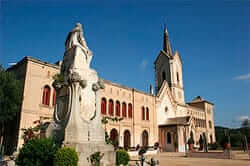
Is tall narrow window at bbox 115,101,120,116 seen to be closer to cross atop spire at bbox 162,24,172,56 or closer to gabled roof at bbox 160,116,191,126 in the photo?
gabled roof at bbox 160,116,191,126

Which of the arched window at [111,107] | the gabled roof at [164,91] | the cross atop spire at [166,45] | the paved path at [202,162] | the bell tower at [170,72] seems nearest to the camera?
the paved path at [202,162]

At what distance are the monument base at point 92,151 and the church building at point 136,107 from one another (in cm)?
1381

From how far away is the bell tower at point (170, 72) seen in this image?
2015 inches

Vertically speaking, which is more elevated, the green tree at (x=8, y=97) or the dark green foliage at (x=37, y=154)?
the green tree at (x=8, y=97)

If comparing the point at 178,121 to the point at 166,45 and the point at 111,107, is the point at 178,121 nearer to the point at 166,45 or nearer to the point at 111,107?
the point at 111,107

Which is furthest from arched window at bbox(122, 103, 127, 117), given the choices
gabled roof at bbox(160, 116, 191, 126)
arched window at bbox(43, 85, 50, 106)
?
arched window at bbox(43, 85, 50, 106)

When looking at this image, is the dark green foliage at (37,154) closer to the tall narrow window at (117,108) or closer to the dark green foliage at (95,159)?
the dark green foliage at (95,159)

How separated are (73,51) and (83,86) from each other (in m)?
1.92

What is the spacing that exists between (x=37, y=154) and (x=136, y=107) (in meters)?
27.9

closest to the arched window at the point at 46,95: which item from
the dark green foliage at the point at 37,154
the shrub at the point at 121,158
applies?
the shrub at the point at 121,158

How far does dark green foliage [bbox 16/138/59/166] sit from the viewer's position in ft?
26.6

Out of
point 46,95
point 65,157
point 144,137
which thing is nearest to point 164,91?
point 144,137

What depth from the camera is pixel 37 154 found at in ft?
26.5

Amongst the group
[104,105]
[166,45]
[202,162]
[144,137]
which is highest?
[166,45]
